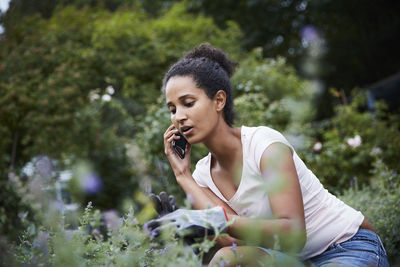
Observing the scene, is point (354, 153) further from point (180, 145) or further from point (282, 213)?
point (282, 213)

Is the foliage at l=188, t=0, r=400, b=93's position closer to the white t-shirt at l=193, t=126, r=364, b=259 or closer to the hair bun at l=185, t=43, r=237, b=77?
the hair bun at l=185, t=43, r=237, b=77

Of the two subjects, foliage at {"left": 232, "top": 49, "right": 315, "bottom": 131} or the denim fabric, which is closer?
the denim fabric

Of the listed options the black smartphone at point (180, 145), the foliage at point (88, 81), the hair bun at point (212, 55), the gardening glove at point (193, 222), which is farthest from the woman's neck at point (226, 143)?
the foliage at point (88, 81)

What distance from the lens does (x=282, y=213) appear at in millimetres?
1828

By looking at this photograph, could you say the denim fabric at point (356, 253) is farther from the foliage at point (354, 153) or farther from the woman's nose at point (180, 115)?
the foliage at point (354, 153)

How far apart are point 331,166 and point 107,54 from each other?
4.88 metres

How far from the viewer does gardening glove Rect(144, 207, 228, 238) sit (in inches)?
55.9

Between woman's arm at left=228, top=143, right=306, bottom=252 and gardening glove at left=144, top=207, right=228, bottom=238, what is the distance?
0.65 feet

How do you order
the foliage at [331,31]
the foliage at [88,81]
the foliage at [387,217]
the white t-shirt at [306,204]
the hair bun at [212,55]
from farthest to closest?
the foliage at [331,31] → the foliage at [88,81] → the foliage at [387,217] → the hair bun at [212,55] → the white t-shirt at [306,204]

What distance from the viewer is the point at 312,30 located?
14.6 m

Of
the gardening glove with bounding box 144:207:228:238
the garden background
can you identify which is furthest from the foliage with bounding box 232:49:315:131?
the gardening glove with bounding box 144:207:228:238

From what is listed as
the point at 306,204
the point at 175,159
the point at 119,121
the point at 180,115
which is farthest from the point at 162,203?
the point at 119,121

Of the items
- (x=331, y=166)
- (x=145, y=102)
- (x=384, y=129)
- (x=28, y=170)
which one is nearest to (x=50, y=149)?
(x=28, y=170)

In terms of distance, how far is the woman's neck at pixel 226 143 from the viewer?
227cm
